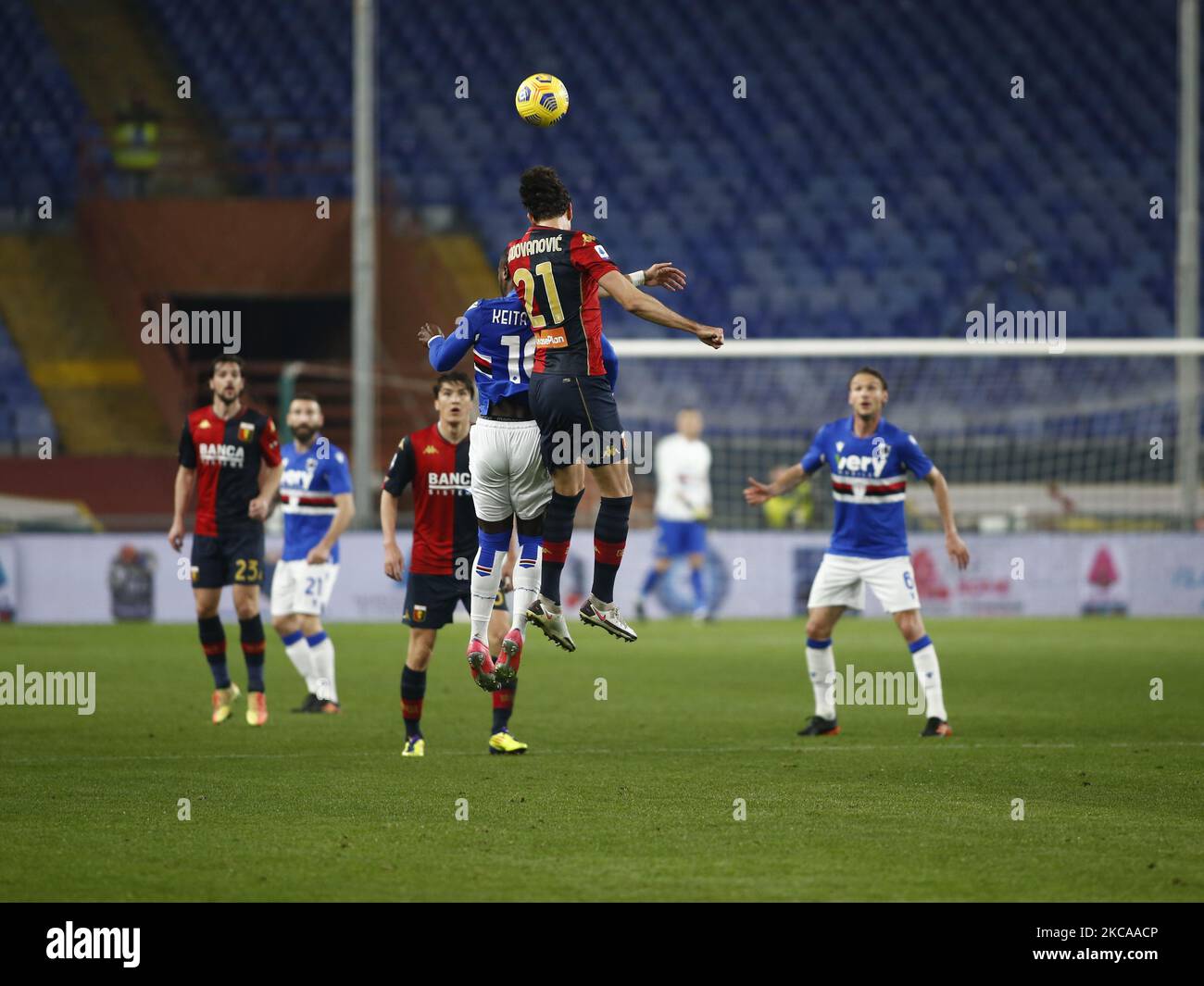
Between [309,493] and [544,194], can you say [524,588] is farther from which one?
[309,493]

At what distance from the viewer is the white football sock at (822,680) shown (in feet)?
34.0

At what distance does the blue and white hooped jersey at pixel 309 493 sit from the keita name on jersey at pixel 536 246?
186 inches

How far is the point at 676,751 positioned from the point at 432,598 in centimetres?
158

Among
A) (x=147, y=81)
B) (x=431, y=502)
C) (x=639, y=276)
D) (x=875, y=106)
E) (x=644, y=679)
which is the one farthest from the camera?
(x=875, y=106)

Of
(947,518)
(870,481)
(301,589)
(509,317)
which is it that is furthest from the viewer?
(301,589)

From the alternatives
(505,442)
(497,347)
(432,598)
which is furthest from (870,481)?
(497,347)

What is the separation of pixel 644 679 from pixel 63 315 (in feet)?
44.8

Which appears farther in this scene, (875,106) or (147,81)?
(875,106)

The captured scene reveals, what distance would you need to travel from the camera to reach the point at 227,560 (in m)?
11.1

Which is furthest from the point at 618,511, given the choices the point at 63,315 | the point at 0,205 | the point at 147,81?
the point at 147,81

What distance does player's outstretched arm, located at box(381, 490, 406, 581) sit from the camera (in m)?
9.60

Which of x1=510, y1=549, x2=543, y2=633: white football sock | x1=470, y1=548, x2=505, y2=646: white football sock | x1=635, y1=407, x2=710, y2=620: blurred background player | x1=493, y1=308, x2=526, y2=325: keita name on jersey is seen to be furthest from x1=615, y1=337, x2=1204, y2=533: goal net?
x1=493, y1=308, x2=526, y2=325: keita name on jersey
